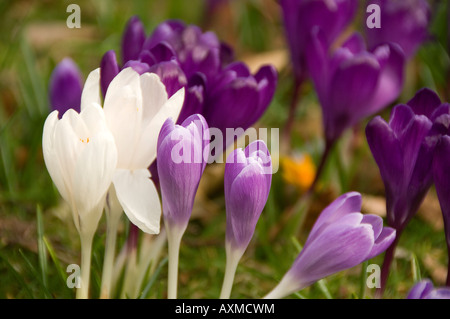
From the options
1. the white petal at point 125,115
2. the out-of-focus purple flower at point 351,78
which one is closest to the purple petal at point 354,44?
the out-of-focus purple flower at point 351,78

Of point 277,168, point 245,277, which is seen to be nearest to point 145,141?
point 245,277

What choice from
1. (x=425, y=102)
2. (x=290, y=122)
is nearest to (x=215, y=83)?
(x=425, y=102)

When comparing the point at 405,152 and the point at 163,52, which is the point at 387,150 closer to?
the point at 405,152

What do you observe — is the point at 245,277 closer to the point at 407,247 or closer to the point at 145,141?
the point at 407,247

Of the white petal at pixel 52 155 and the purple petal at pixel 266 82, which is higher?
the purple petal at pixel 266 82

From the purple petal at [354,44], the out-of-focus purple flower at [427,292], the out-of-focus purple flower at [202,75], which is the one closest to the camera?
the out-of-focus purple flower at [427,292]

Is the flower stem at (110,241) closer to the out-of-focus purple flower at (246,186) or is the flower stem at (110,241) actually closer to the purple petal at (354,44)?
the out-of-focus purple flower at (246,186)

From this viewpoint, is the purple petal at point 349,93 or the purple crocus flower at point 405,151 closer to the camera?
the purple crocus flower at point 405,151
